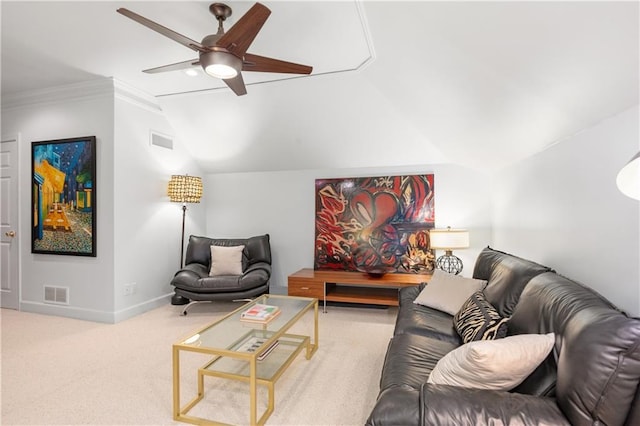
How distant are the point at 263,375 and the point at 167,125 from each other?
11.6ft

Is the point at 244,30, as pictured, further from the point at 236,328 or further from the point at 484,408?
the point at 484,408

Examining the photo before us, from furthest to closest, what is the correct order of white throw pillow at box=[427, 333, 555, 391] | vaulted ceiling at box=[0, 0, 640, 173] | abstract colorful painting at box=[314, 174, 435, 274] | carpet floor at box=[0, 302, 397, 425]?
abstract colorful painting at box=[314, 174, 435, 274] < carpet floor at box=[0, 302, 397, 425] < vaulted ceiling at box=[0, 0, 640, 173] < white throw pillow at box=[427, 333, 555, 391]

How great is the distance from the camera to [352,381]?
89.3 inches

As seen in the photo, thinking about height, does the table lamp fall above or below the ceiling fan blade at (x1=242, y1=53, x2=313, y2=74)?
below

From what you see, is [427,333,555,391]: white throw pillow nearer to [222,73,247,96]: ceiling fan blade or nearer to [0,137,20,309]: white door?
[222,73,247,96]: ceiling fan blade

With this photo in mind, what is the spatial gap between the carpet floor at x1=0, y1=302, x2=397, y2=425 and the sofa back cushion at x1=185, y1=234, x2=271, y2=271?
1.01 m

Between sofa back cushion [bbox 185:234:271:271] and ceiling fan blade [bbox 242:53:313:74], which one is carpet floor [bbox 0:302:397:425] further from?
ceiling fan blade [bbox 242:53:313:74]

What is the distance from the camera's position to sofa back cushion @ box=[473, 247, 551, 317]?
2002 mm

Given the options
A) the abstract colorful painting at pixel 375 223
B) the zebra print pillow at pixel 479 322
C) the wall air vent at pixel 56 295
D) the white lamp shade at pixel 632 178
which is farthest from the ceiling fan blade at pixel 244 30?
the wall air vent at pixel 56 295

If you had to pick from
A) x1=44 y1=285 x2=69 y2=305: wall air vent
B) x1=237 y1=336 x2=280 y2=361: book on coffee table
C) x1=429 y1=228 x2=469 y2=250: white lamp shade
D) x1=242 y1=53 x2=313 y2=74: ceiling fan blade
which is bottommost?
x1=44 y1=285 x2=69 y2=305: wall air vent

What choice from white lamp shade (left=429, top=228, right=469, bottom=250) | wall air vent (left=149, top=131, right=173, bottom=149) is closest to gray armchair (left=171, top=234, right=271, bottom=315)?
wall air vent (left=149, top=131, right=173, bottom=149)

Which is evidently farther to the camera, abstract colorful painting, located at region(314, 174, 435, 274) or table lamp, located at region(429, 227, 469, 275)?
abstract colorful painting, located at region(314, 174, 435, 274)

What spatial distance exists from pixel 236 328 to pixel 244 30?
1.87 m

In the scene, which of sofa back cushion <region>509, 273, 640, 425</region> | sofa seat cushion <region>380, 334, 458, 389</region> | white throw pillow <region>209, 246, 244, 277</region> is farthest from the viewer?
white throw pillow <region>209, 246, 244, 277</region>
